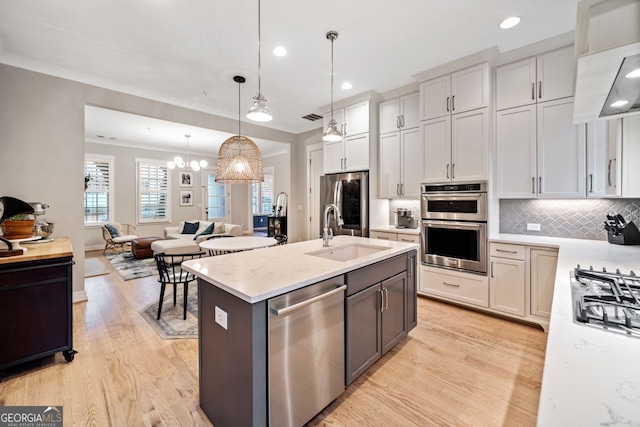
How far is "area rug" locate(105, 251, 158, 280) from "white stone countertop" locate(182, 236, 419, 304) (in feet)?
12.6

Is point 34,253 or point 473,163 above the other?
point 473,163

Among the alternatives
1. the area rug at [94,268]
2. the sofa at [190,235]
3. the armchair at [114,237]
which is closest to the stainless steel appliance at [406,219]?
the sofa at [190,235]

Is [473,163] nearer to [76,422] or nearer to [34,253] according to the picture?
[76,422]

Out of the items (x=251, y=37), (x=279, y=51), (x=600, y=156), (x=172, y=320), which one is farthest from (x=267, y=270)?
(x=600, y=156)

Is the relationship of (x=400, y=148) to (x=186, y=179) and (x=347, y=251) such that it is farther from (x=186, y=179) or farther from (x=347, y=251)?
(x=186, y=179)

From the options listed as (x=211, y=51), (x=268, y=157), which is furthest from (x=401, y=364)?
(x=268, y=157)

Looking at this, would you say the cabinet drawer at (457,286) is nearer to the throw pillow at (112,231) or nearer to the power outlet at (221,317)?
the power outlet at (221,317)

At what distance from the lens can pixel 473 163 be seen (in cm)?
317

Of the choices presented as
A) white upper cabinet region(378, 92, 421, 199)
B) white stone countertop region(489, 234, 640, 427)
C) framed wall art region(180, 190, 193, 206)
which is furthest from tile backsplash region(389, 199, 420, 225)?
framed wall art region(180, 190, 193, 206)

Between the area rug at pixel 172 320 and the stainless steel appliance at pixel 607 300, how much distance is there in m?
2.89

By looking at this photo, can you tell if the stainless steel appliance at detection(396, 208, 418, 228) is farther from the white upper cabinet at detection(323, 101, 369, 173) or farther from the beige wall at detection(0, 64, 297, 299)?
the beige wall at detection(0, 64, 297, 299)

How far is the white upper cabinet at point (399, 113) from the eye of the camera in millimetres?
3842

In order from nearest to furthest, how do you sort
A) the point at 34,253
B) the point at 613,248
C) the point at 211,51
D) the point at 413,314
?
the point at 34,253 < the point at 613,248 < the point at 413,314 < the point at 211,51

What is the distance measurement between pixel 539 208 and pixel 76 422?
451 cm
